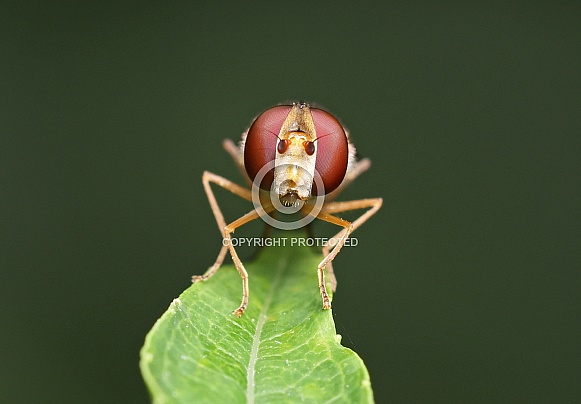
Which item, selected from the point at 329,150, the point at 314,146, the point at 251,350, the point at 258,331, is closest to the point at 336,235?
the point at 329,150

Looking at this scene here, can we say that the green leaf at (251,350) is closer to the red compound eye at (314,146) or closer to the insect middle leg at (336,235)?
the insect middle leg at (336,235)

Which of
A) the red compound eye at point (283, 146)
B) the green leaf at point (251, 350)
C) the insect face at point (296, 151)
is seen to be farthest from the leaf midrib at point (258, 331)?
the red compound eye at point (283, 146)

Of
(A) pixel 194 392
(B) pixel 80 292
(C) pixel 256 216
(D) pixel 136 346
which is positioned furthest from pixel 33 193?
(A) pixel 194 392

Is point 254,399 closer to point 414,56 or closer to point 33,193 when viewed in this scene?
point 33,193

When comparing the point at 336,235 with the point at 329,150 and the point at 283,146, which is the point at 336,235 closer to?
the point at 329,150

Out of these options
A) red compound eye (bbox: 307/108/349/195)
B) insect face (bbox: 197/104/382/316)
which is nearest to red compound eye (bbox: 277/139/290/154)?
insect face (bbox: 197/104/382/316)
